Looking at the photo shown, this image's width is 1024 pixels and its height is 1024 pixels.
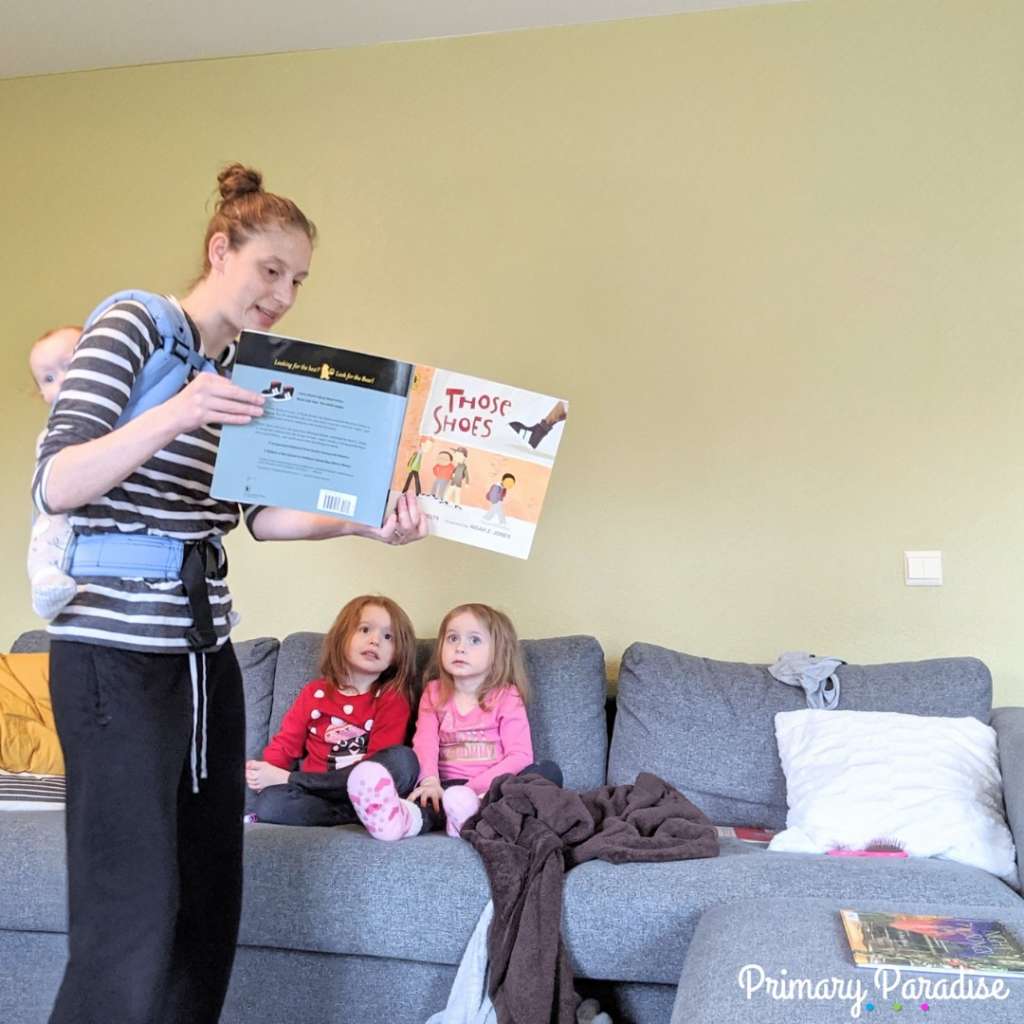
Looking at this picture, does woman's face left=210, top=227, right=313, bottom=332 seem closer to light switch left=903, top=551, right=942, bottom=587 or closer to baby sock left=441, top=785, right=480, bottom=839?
baby sock left=441, top=785, right=480, bottom=839

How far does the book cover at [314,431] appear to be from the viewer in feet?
4.36

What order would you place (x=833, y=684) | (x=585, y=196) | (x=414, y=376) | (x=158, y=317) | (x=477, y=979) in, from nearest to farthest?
(x=158, y=317) → (x=414, y=376) → (x=477, y=979) → (x=833, y=684) → (x=585, y=196)

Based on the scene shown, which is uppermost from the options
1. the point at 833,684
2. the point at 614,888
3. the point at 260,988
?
the point at 833,684

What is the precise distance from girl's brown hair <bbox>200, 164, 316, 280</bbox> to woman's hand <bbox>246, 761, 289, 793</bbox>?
4.40 feet

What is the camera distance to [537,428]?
1604 millimetres

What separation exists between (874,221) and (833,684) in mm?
1225

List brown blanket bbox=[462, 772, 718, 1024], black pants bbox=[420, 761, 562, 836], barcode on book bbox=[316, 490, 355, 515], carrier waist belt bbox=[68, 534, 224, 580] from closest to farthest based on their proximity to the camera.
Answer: carrier waist belt bbox=[68, 534, 224, 580] < barcode on book bbox=[316, 490, 355, 515] < brown blanket bbox=[462, 772, 718, 1024] < black pants bbox=[420, 761, 562, 836]

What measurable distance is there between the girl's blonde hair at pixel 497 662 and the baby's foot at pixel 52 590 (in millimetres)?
1444

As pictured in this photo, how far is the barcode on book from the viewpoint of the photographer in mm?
1414

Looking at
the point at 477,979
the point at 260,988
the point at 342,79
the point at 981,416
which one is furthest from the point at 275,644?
the point at 981,416

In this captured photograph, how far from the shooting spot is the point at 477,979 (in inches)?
70.6

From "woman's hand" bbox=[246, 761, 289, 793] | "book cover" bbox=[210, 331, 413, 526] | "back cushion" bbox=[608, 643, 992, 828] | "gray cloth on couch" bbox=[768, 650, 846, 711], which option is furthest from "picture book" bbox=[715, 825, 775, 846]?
"book cover" bbox=[210, 331, 413, 526]

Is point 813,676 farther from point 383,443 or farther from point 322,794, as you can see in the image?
point 383,443

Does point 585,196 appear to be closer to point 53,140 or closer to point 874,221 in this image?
point 874,221
